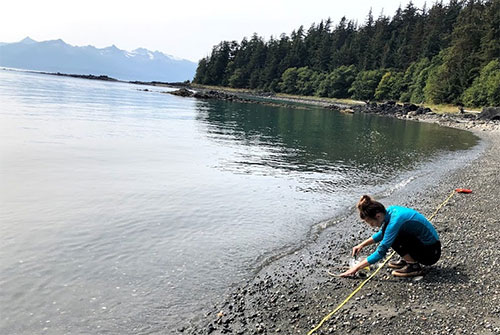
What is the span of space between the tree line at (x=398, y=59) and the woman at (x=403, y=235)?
8630 centimetres

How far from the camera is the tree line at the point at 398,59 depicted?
94.2 m

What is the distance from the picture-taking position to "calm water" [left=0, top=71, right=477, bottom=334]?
8477 millimetres

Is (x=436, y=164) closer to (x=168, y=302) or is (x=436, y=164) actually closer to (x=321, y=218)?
(x=321, y=218)

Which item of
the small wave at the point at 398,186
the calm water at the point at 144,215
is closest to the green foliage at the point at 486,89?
the calm water at the point at 144,215

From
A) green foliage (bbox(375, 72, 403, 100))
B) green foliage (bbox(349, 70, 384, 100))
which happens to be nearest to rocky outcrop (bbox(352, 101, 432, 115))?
green foliage (bbox(375, 72, 403, 100))

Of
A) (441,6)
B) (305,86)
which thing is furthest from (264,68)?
(441,6)

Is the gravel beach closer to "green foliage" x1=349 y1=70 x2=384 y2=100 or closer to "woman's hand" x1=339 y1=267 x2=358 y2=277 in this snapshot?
"woman's hand" x1=339 y1=267 x2=358 y2=277

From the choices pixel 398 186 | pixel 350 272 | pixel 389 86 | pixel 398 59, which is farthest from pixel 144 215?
pixel 398 59

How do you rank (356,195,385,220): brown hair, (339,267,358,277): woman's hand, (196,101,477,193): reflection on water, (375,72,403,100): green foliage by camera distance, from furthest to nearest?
(375,72,403,100): green foliage
(196,101,477,193): reflection on water
(339,267,358,277): woman's hand
(356,195,385,220): brown hair

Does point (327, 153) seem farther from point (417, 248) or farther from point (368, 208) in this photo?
point (368, 208)

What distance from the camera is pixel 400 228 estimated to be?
814 centimetres

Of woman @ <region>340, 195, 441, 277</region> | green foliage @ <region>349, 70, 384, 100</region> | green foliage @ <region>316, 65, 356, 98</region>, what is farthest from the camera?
green foliage @ <region>316, 65, 356, 98</region>

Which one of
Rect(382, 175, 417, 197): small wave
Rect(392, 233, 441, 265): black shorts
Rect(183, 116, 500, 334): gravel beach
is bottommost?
Rect(382, 175, 417, 197): small wave

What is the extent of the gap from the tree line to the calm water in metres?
A: 73.6
